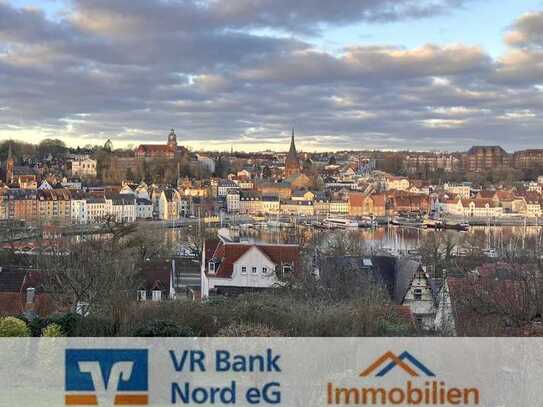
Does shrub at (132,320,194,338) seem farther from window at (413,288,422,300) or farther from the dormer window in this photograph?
window at (413,288,422,300)

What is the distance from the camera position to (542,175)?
6494 centimetres

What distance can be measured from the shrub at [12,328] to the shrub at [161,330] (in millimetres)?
786

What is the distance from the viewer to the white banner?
4117 mm

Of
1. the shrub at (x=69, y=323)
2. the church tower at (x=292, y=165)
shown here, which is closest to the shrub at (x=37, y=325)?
the shrub at (x=69, y=323)

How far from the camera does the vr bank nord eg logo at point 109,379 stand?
13.6 ft

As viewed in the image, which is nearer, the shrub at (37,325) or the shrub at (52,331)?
the shrub at (52,331)

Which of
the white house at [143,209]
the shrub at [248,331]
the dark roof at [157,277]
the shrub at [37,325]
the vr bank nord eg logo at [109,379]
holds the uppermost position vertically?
the shrub at [248,331]

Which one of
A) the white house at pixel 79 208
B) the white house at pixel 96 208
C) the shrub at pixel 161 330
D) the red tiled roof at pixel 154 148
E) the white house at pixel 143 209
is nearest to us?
the shrub at pixel 161 330

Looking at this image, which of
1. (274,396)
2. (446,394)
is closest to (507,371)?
(446,394)

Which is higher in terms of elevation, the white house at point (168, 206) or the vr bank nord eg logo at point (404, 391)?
the vr bank nord eg logo at point (404, 391)

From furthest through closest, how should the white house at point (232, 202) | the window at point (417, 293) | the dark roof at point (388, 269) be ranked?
the white house at point (232, 202)
the dark roof at point (388, 269)
the window at point (417, 293)

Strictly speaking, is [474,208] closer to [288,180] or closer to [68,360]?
[288,180]

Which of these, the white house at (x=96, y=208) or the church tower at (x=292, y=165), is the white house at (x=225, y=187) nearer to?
the church tower at (x=292, y=165)

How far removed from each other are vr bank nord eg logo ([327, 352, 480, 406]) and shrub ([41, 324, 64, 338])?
194cm
